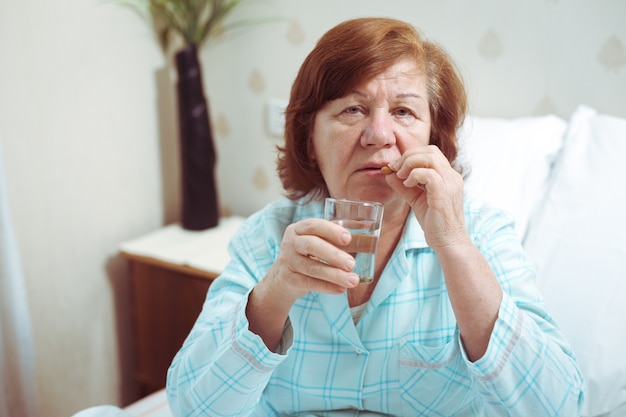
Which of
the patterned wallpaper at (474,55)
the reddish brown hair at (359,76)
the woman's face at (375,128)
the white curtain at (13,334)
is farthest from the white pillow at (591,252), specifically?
the white curtain at (13,334)

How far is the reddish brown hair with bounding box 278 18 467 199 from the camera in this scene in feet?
4.09

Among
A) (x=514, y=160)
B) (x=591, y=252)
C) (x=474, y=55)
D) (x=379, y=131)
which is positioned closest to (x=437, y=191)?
(x=379, y=131)

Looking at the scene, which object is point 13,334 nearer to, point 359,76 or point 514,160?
point 359,76

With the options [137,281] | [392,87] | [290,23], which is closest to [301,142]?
[392,87]

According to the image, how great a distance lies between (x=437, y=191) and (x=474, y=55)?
102cm

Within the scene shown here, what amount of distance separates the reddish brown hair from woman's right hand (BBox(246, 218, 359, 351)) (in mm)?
352

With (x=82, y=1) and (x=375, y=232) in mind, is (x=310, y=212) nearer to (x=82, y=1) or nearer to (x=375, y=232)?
(x=375, y=232)

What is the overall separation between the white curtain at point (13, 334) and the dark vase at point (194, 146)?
25.1 inches

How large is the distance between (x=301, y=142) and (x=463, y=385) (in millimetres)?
594

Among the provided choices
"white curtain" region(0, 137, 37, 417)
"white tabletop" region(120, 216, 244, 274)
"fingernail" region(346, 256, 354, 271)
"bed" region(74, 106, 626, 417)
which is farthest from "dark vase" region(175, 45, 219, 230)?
"fingernail" region(346, 256, 354, 271)

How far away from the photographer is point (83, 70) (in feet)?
7.10

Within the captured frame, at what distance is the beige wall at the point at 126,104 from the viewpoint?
1879mm

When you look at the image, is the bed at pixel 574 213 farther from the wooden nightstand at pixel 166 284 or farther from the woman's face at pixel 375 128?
the wooden nightstand at pixel 166 284

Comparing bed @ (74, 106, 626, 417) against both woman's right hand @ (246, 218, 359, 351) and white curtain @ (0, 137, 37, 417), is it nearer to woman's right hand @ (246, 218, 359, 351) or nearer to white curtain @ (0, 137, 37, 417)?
woman's right hand @ (246, 218, 359, 351)
